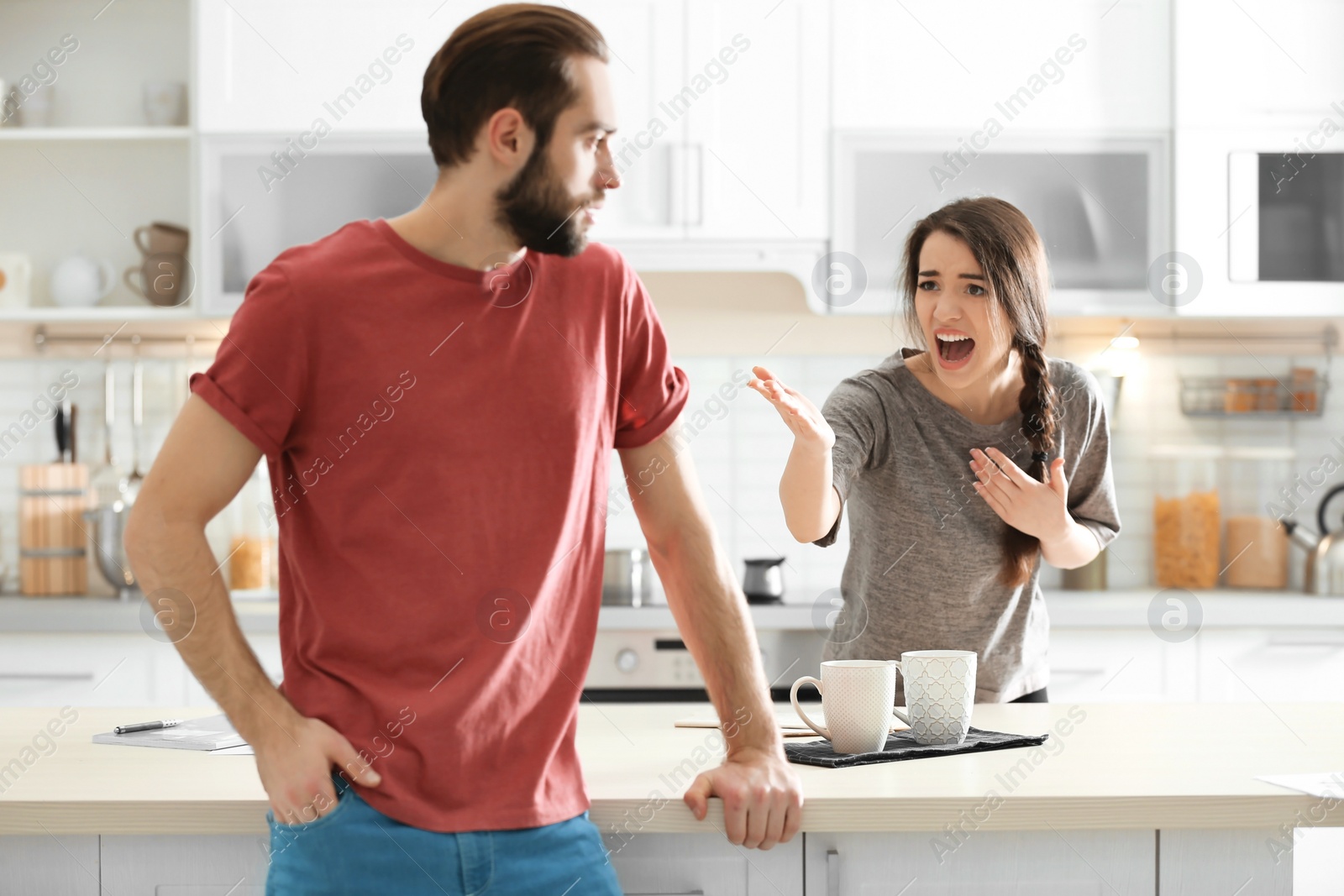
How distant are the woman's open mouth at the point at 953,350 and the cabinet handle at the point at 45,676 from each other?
2.06m

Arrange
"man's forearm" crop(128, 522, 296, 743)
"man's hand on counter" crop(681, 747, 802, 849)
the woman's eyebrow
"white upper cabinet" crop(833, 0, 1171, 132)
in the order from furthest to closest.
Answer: "white upper cabinet" crop(833, 0, 1171, 132), the woman's eyebrow, "man's hand on counter" crop(681, 747, 802, 849), "man's forearm" crop(128, 522, 296, 743)

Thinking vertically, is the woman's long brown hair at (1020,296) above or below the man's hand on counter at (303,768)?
above

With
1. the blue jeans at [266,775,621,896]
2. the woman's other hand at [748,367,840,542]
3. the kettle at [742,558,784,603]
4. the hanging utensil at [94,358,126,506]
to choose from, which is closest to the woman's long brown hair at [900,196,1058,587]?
the woman's other hand at [748,367,840,542]

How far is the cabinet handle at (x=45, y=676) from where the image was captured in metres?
2.63

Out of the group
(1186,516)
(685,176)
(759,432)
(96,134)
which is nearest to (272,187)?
(96,134)

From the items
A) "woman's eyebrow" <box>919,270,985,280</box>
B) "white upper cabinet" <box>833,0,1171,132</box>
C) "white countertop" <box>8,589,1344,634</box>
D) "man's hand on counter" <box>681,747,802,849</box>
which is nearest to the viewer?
"man's hand on counter" <box>681,747,802,849</box>

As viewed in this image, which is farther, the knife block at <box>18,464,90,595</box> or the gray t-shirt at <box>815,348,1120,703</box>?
the knife block at <box>18,464,90,595</box>

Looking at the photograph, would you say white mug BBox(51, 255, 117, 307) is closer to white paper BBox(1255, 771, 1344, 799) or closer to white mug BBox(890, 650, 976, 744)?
white mug BBox(890, 650, 976, 744)

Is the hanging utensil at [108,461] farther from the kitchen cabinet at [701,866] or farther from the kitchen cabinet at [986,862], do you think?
the kitchen cabinet at [986,862]

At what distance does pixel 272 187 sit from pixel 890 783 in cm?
229

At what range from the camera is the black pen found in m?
1.29

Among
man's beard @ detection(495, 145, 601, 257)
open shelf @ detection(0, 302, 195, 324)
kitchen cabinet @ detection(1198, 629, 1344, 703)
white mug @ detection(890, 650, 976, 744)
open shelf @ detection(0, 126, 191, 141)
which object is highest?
open shelf @ detection(0, 126, 191, 141)

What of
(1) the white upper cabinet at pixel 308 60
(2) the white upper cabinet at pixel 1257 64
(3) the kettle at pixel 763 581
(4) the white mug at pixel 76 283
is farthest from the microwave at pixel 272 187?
(2) the white upper cabinet at pixel 1257 64

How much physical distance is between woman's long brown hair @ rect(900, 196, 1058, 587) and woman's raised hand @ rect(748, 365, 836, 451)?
32 centimetres
